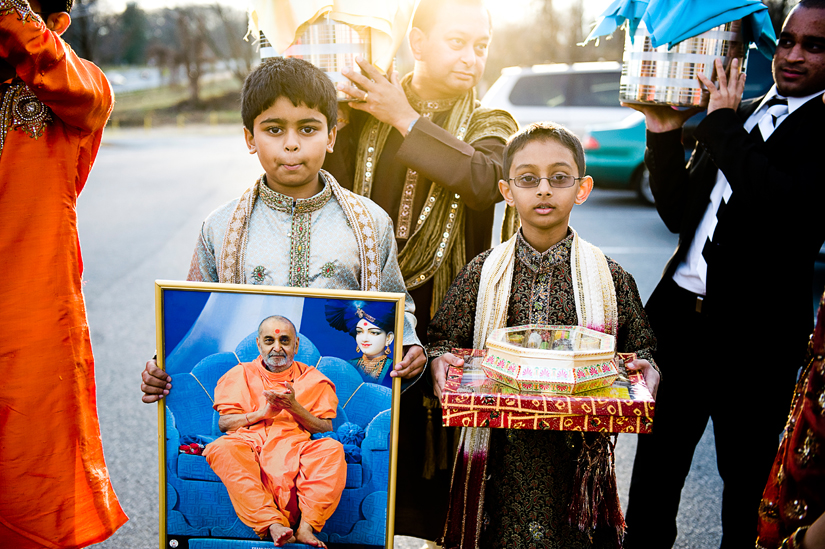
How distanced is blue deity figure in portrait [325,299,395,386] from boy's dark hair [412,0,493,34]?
3.78 ft

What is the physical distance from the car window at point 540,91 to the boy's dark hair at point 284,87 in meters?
9.88

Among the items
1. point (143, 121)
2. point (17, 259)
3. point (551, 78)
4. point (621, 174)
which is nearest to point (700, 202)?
point (17, 259)

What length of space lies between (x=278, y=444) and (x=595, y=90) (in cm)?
1052

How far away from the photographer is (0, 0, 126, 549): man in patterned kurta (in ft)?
6.08

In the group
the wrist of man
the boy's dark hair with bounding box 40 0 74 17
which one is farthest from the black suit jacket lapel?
the boy's dark hair with bounding box 40 0 74 17

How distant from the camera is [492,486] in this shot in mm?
2029

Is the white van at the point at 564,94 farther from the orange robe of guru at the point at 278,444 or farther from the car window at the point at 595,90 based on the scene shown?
the orange robe of guru at the point at 278,444

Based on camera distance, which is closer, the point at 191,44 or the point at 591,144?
the point at 591,144

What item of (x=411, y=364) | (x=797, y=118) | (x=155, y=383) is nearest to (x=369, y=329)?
(x=411, y=364)

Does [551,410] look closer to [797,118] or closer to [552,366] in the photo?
[552,366]

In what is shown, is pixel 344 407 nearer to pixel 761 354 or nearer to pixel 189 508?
pixel 189 508

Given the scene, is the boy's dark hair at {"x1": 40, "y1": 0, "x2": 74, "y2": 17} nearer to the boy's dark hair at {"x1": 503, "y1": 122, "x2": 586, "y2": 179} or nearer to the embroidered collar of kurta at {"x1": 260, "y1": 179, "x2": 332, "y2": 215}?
the embroidered collar of kurta at {"x1": 260, "y1": 179, "x2": 332, "y2": 215}

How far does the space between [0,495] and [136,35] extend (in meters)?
53.3

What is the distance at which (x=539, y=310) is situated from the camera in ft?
6.56
